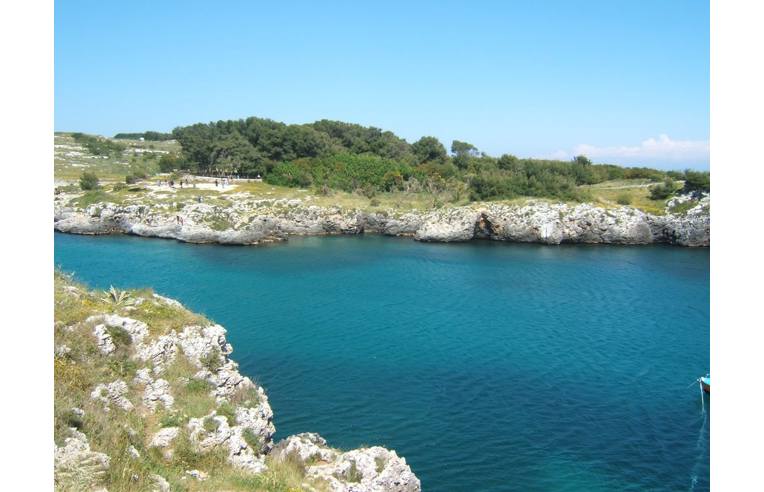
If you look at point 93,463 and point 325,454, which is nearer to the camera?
point 93,463

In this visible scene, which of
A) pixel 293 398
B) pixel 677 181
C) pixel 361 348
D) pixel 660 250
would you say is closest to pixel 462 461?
pixel 293 398

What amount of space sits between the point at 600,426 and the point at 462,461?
7.39 meters

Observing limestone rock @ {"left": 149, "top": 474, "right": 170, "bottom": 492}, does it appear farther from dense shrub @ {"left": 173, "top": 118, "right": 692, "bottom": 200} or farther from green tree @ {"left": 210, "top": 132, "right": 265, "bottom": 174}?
green tree @ {"left": 210, "top": 132, "right": 265, "bottom": 174}

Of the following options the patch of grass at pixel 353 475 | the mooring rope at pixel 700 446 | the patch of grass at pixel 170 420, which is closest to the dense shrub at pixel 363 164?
the mooring rope at pixel 700 446

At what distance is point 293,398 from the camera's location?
25.5 meters

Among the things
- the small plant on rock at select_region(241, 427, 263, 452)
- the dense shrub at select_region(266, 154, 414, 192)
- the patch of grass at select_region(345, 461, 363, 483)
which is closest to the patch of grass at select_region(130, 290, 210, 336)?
the small plant on rock at select_region(241, 427, 263, 452)

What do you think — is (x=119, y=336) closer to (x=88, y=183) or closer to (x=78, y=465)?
(x=78, y=465)

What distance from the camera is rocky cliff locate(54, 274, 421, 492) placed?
12.8 metres

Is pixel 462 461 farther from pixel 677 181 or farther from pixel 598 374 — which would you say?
pixel 677 181

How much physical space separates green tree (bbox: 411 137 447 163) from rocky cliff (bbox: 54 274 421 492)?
303ft

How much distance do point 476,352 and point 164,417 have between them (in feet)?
66.0

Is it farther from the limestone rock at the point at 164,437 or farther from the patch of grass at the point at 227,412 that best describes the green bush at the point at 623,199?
the limestone rock at the point at 164,437

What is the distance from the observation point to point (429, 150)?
109500 millimetres
